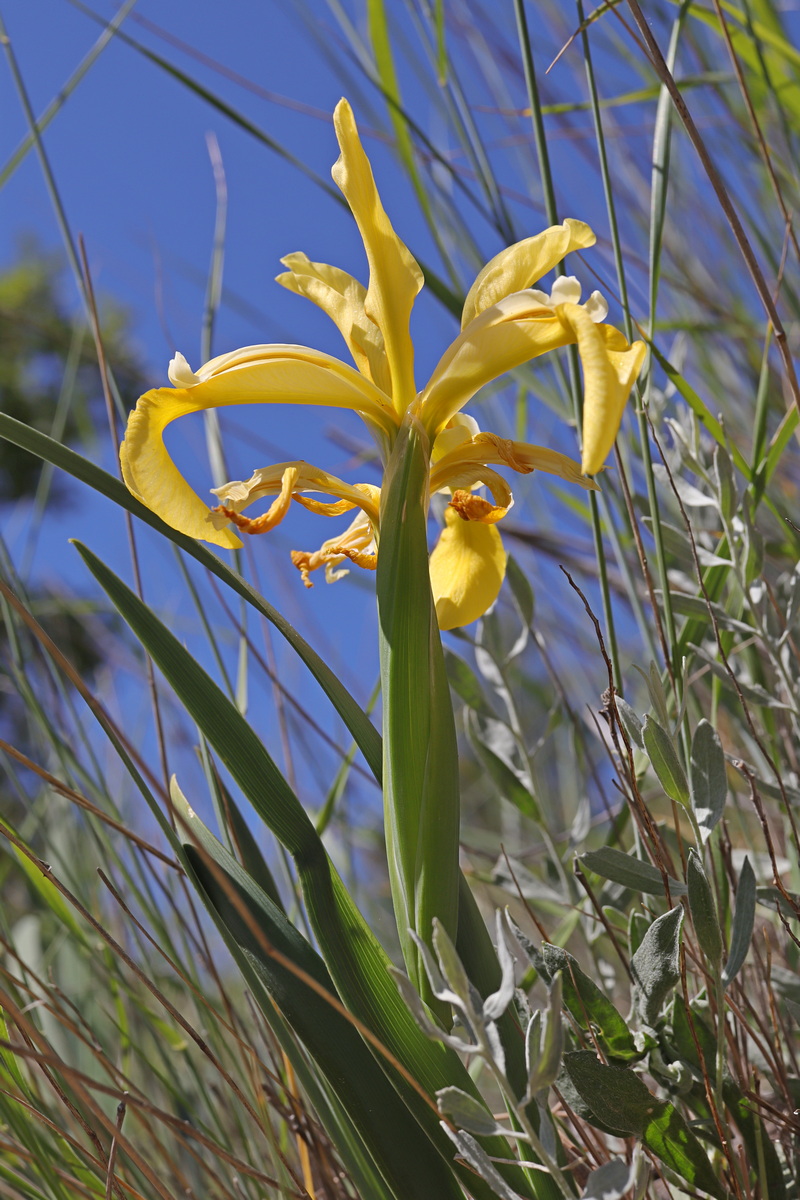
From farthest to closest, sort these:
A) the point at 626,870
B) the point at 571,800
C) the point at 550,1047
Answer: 1. the point at 571,800
2. the point at 626,870
3. the point at 550,1047

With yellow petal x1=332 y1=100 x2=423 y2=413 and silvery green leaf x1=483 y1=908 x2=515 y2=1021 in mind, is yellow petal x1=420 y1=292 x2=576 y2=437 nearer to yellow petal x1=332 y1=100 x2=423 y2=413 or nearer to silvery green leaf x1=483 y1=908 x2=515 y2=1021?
yellow petal x1=332 y1=100 x2=423 y2=413

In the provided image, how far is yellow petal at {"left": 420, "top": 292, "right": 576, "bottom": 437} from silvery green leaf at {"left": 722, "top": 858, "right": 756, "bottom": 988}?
19 cm

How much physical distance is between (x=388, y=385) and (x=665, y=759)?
194 millimetres

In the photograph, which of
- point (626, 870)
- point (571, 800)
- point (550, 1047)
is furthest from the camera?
point (571, 800)

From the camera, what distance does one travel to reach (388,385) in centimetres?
38

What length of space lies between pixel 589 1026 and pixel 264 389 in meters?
0.25

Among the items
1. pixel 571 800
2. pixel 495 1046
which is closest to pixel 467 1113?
pixel 495 1046

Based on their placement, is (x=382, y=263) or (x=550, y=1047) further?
(x=382, y=263)

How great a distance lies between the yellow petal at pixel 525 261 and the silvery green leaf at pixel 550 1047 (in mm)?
243

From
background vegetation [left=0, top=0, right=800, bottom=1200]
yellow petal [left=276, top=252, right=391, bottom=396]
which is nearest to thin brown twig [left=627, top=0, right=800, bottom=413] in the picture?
background vegetation [left=0, top=0, right=800, bottom=1200]

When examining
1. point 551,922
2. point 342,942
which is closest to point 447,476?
point 342,942

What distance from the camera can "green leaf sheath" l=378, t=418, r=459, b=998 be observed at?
11.6 inches

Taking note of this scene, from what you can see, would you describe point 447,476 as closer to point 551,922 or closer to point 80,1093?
point 80,1093

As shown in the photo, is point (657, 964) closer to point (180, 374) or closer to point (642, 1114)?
point (642, 1114)
